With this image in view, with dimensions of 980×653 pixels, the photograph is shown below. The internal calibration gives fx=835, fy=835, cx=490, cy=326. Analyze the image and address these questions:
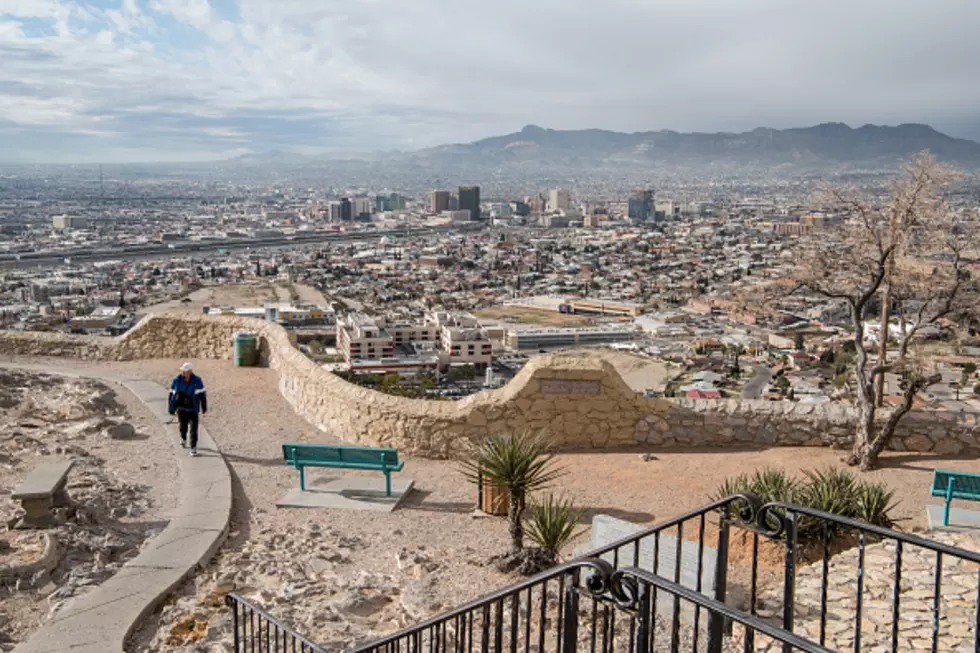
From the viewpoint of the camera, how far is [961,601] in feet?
17.4

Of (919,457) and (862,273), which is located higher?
(862,273)

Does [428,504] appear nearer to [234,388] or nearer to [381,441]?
[381,441]

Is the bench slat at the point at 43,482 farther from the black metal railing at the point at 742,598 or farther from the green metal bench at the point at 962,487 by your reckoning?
the green metal bench at the point at 962,487

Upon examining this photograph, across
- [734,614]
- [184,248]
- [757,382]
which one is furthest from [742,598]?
[184,248]

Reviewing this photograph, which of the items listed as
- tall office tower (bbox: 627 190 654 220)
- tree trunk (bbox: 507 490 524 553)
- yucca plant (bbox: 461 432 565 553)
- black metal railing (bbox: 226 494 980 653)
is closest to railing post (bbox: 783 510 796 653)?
black metal railing (bbox: 226 494 980 653)

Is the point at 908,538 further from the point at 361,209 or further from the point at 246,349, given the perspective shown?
the point at 361,209

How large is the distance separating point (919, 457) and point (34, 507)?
9059 mm

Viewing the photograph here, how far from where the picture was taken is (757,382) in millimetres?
28719

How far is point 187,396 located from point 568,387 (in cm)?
441

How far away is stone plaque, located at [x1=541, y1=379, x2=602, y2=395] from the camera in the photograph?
9.91 meters

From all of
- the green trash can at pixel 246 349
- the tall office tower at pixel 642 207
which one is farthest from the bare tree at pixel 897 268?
the tall office tower at pixel 642 207

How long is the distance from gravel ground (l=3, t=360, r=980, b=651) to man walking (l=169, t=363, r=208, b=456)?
1.88 ft

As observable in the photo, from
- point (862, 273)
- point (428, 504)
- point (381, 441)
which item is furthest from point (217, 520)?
point (862, 273)

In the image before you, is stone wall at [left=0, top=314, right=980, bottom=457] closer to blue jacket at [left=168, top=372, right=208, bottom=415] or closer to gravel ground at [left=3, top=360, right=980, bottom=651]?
gravel ground at [left=3, top=360, right=980, bottom=651]
